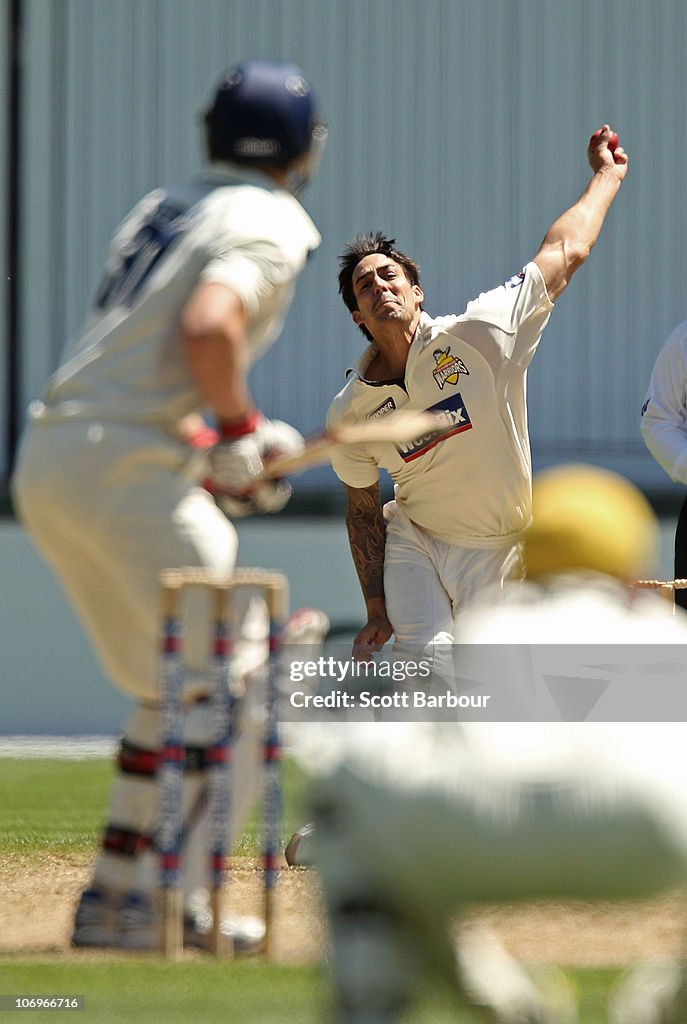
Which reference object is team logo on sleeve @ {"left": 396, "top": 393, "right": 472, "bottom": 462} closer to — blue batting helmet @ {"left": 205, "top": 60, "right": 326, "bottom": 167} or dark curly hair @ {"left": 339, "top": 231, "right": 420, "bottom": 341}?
dark curly hair @ {"left": 339, "top": 231, "right": 420, "bottom": 341}

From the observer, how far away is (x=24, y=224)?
12.1 meters

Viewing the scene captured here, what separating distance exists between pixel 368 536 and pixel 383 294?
0.85 meters

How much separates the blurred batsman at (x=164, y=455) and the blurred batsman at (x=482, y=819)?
4.09 ft

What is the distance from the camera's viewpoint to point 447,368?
6016 mm

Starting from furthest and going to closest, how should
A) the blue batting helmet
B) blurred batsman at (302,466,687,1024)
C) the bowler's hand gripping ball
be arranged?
the bowler's hand gripping ball, the blue batting helmet, blurred batsman at (302,466,687,1024)

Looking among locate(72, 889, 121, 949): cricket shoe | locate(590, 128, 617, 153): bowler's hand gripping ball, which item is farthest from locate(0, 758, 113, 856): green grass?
locate(590, 128, 617, 153): bowler's hand gripping ball

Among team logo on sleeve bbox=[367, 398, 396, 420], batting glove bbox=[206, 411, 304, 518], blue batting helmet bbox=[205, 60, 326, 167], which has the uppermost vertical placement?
blue batting helmet bbox=[205, 60, 326, 167]

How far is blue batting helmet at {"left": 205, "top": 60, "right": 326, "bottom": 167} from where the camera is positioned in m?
4.25

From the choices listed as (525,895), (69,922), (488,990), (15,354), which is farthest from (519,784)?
(15,354)

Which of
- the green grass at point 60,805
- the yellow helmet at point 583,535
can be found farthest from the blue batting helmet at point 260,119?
the green grass at point 60,805

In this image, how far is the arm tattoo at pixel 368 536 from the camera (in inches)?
254

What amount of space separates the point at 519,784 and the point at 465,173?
32.1 feet

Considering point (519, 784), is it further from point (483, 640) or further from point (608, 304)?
point (608, 304)

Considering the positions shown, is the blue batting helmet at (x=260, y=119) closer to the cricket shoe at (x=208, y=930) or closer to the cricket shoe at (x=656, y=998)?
the cricket shoe at (x=208, y=930)
